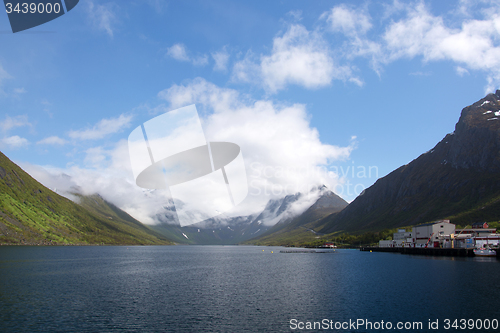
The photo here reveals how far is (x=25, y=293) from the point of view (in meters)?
55.1

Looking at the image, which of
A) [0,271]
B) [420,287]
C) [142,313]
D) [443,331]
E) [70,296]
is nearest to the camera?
[443,331]

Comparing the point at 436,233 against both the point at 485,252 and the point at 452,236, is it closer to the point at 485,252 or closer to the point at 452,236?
the point at 452,236

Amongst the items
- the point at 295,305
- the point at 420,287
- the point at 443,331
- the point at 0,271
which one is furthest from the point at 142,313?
the point at 0,271

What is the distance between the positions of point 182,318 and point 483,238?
162 meters

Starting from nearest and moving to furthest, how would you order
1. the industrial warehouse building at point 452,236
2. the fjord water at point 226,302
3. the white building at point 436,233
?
1. the fjord water at point 226,302
2. the industrial warehouse building at point 452,236
3. the white building at point 436,233

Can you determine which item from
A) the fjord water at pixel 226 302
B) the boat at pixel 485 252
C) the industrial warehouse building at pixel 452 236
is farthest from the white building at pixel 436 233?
the fjord water at pixel 226 302

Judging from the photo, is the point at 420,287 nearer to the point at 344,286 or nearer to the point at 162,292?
the point at 344,286

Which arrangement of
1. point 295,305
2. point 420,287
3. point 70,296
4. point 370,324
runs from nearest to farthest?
point 370,324 → point 295,305 → point 70,296 → point 420,287

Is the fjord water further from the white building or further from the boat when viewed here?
the white building

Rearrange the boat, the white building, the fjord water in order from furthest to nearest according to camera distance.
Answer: the white building < the boat < the fjord water

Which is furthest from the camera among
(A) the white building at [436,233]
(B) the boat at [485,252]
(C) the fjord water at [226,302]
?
(A) the white building at [436,233]

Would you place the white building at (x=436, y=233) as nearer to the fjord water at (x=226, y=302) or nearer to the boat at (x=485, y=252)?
the boat at (x=485, y=252)

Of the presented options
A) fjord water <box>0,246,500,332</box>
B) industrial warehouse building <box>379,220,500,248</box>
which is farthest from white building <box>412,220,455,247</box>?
fjord water <box>0,246,500,332</box>

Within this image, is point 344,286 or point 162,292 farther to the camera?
point 344,286
